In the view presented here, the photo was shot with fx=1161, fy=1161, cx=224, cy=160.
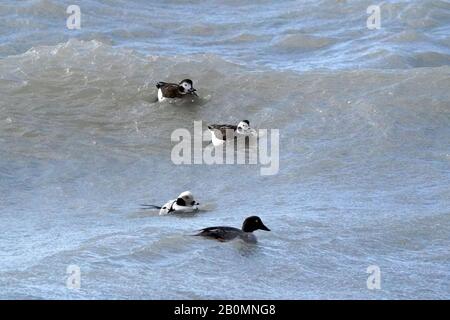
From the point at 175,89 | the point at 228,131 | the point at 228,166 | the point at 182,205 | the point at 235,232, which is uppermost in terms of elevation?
the point at 175,89

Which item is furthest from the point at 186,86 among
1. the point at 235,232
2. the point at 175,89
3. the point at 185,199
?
the point at 235,232

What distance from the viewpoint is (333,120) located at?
15.1m

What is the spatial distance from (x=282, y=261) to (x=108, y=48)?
9.17 m

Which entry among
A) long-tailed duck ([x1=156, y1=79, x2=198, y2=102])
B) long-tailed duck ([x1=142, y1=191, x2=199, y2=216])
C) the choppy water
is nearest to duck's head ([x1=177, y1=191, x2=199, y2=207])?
long-tailed duck ([x1=142, y1=191, x2=199, y2=216])

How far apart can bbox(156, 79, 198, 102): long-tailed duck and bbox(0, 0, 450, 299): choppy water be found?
0.64ft

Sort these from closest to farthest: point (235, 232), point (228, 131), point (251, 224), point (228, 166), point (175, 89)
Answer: point (235, 232) → point (251, 224) → point (228, 166) → point (228, 131) → point (175, 89)

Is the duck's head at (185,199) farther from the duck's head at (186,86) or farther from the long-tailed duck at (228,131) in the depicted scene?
the duck's head at (186,86)

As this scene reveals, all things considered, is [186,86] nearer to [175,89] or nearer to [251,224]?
[175,89]

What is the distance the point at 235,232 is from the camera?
34.2 feet

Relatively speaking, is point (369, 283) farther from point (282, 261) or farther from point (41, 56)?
point (41, 56)

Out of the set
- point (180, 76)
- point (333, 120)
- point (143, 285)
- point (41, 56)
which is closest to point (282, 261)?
point (143, 285)

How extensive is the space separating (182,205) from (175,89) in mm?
4360

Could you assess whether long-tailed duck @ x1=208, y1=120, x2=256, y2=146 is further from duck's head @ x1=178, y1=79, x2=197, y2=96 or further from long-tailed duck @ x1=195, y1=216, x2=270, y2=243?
long-tailed duck @ x1=195, y1=216, x2=270, y2=243

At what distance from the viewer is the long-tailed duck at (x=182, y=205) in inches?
467
